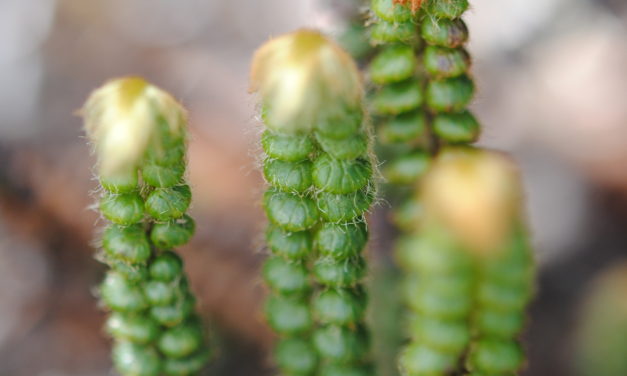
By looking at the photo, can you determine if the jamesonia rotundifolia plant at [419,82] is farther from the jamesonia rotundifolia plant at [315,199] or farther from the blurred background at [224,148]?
the blurred background at [224,148]

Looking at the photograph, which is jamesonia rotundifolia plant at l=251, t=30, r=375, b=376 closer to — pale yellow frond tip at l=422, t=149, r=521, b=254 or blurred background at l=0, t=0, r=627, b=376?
pale yellow frond tip at l=422, t=149, r=521, b=254

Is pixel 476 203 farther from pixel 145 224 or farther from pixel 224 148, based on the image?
pixel 224 148

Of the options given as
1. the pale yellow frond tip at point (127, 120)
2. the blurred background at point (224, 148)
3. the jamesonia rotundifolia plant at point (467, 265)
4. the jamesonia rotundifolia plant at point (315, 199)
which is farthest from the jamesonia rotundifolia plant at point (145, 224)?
the blurred background at point (224, 148)

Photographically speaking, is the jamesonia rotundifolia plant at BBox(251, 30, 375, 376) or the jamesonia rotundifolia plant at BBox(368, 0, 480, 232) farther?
the jamesonia rotundifolia plant at BBox(368, 0, 480, 232)

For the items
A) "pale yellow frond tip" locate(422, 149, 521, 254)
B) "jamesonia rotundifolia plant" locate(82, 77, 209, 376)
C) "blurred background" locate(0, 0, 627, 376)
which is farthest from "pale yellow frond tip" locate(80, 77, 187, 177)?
"blurred background" locate(0, 0, 627, 376)

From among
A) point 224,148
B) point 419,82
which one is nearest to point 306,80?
point 419,82
